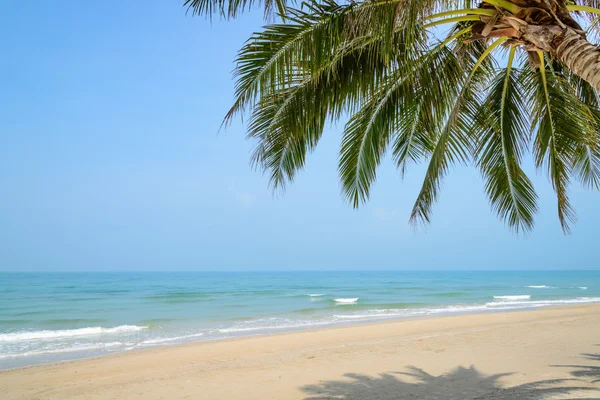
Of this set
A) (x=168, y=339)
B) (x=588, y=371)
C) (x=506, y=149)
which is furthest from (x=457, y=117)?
(x=168, y=339)

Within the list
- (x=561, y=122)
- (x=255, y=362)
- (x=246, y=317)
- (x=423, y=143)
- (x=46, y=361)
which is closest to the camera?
(x=561, y=122)

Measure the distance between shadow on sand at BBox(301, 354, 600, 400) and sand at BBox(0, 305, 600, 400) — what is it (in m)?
0.01

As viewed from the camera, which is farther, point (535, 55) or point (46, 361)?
point (46, 361)

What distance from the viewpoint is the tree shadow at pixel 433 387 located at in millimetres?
4711

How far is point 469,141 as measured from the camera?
577 cm

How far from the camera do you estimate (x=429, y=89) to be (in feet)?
15.8

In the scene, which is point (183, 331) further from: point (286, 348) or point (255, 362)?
point (255, 362)

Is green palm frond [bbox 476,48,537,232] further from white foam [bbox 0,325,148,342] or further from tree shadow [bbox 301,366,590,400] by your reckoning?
white foam [bbox 0,325,148,342]

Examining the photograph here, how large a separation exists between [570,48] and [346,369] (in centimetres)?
515

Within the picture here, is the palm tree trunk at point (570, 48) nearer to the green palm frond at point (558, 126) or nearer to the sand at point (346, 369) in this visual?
the green palm frond at point (558, 126)

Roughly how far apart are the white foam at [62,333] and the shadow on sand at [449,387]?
918 cm

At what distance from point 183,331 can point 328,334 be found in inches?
181

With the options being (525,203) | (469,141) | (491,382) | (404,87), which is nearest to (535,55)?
(404,87)

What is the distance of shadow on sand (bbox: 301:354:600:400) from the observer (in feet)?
15.3
